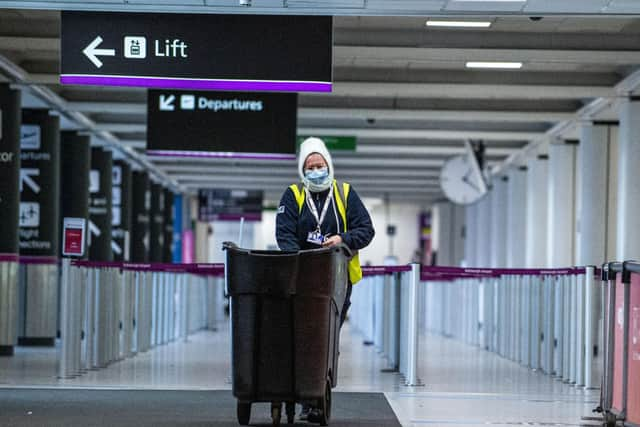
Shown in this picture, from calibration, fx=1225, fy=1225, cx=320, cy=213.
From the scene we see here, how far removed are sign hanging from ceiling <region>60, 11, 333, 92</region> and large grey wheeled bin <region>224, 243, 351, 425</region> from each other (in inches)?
136

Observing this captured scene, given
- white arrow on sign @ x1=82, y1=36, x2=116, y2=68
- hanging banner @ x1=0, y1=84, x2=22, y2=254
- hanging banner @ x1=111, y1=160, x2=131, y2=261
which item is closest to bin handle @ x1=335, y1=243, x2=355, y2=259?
white arrow on sign @ x1=82, y1=36, x2=116, y2=68

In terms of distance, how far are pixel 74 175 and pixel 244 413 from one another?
14.6 metres

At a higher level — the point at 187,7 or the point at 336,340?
the point at 187,7

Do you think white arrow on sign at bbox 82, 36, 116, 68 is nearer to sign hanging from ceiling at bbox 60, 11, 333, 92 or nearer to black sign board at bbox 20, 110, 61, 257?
sign hanging from ceiling at bbox 60, 11, 333, 92

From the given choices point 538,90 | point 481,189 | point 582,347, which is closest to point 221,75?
point 582,347

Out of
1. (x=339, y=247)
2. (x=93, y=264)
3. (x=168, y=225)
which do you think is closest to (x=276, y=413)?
(x=339, y=247)

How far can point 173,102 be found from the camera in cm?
1448

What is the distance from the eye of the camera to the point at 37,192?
18250mm

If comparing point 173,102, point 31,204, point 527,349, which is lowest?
point 527,349

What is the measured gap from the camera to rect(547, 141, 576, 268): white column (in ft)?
71.8

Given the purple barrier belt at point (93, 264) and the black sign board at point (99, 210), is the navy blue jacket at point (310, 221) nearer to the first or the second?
the purple barrier belt at point (93, 264)

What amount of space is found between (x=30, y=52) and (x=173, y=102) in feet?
7.45

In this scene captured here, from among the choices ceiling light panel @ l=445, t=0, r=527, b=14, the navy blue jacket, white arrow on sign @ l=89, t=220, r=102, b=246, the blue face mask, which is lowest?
white arrow on sign @ l=89, t=220, r=102, b=246

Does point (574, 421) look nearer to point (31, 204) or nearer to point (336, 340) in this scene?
point (336, 340)
